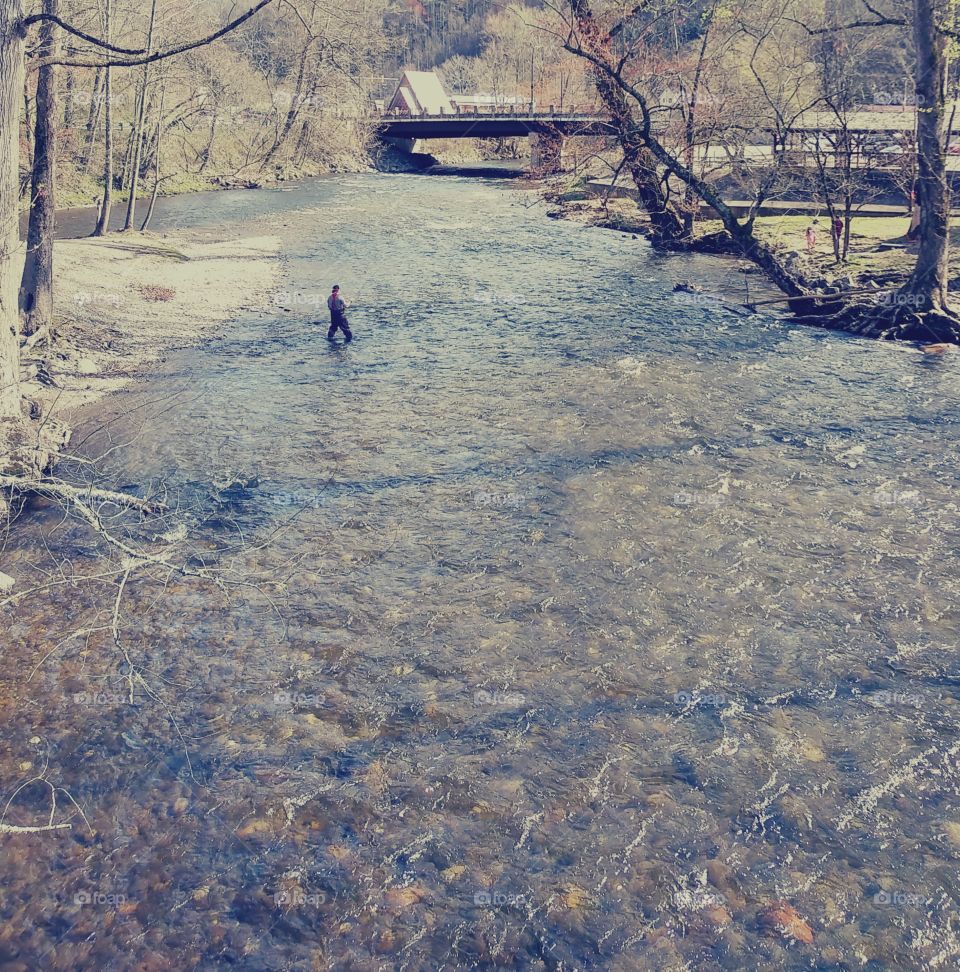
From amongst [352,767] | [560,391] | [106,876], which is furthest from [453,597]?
[560,391]

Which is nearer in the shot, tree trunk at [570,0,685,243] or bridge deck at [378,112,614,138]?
tree trunk at [570,0,685,243]

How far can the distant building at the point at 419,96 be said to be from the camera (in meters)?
98.4

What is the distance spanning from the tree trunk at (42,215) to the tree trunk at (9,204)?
8019 mm

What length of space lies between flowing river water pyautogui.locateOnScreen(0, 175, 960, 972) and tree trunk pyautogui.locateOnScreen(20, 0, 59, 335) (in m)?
4.45

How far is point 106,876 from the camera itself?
24.9 ft

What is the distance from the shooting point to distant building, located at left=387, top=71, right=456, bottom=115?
98.4 m

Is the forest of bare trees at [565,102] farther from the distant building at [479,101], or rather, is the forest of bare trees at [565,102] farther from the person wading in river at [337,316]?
the distant building at [479,101]

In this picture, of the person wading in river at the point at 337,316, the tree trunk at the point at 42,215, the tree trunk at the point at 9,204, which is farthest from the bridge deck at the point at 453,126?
the tree trunk at the point at 9,204

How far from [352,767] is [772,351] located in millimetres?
17274

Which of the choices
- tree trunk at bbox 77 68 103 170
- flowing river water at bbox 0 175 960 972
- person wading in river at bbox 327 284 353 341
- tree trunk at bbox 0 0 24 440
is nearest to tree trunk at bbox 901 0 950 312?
flowing river water at bbox 0 175 960 972

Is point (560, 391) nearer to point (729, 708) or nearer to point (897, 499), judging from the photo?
point (897, 499)

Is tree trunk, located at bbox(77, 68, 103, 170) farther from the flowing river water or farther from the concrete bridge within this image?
the flowing river water

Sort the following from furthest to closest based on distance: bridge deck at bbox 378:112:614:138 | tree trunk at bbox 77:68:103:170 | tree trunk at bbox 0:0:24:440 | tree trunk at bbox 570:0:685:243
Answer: bridge deck at bbox 378:112:614:138 < tree trunk at bbox 77:68:103:170 < tree trunk at bbox 570:0:685:243 < tree trunk at bbox 0:0:24:440

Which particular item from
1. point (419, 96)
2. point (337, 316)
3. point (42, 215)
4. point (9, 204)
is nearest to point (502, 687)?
point (9, 204)
